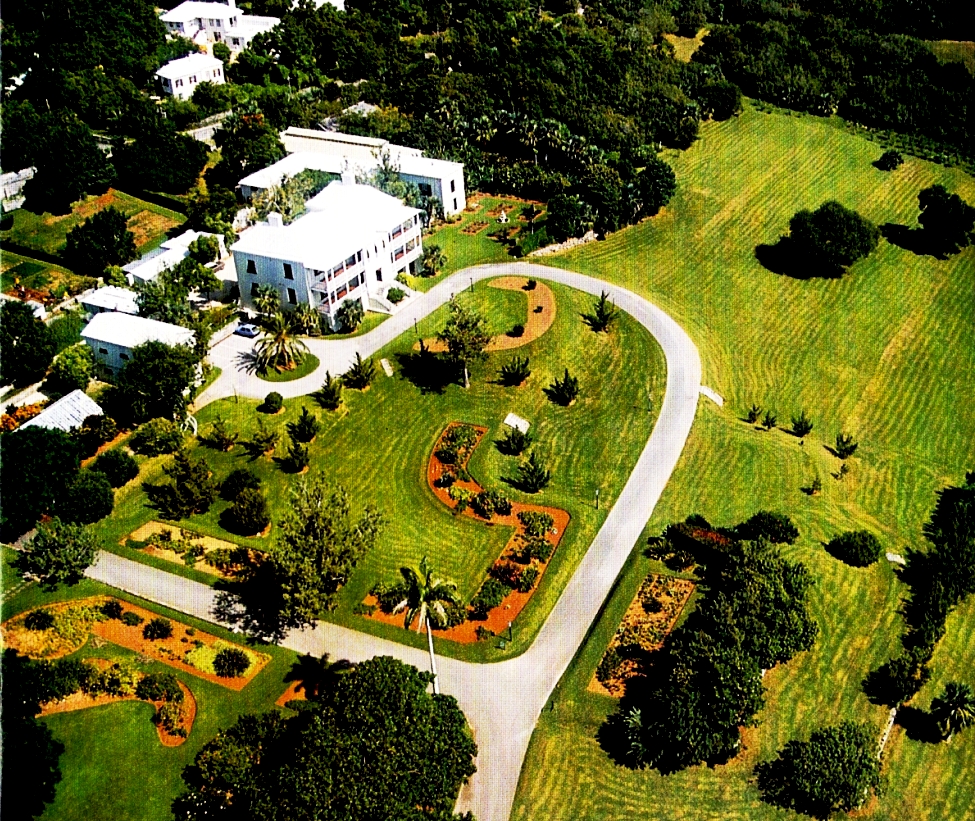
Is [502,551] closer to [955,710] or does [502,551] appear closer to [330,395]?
[330,395]

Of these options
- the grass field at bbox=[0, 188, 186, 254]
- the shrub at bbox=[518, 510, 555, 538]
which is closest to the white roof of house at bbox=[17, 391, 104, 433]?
the grass field at bbox=[0, 188, 186, 254]

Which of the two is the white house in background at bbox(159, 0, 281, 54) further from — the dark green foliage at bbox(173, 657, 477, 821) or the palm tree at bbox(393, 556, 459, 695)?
the dark green foliage at bbox(173, 657, 477, 821)

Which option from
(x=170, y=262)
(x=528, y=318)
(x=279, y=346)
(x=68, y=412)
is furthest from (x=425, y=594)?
(x=170, y=262)

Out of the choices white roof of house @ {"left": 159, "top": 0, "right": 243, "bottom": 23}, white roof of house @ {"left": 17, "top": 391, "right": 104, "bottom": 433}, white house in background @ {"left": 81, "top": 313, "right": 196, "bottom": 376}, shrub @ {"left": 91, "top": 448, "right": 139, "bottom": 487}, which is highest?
white roof of house @ {"left": 159, "top": 0, "right": 243, "bottom": 23}

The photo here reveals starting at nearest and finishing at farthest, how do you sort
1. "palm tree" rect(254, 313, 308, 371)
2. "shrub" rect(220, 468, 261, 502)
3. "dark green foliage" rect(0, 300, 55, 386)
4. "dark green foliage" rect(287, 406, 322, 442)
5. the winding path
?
the winding path
"shrub" rect(220, 468, 261, 502)
"dark green foliage" rect(287, 406, 322, 442)
"dark green foliage" rect(0, 300, 55, 386)
"palm tree" rect(254, 313, 308, 371)

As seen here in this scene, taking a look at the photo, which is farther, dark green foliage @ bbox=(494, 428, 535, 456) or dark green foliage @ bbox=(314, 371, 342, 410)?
dark green foliage @ bbox=(314, 371, 342, 410)

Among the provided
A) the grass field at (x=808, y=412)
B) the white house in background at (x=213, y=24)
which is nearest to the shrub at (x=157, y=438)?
the grass field at (x=808, y=412)

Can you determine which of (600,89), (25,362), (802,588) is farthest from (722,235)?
(25,362)
